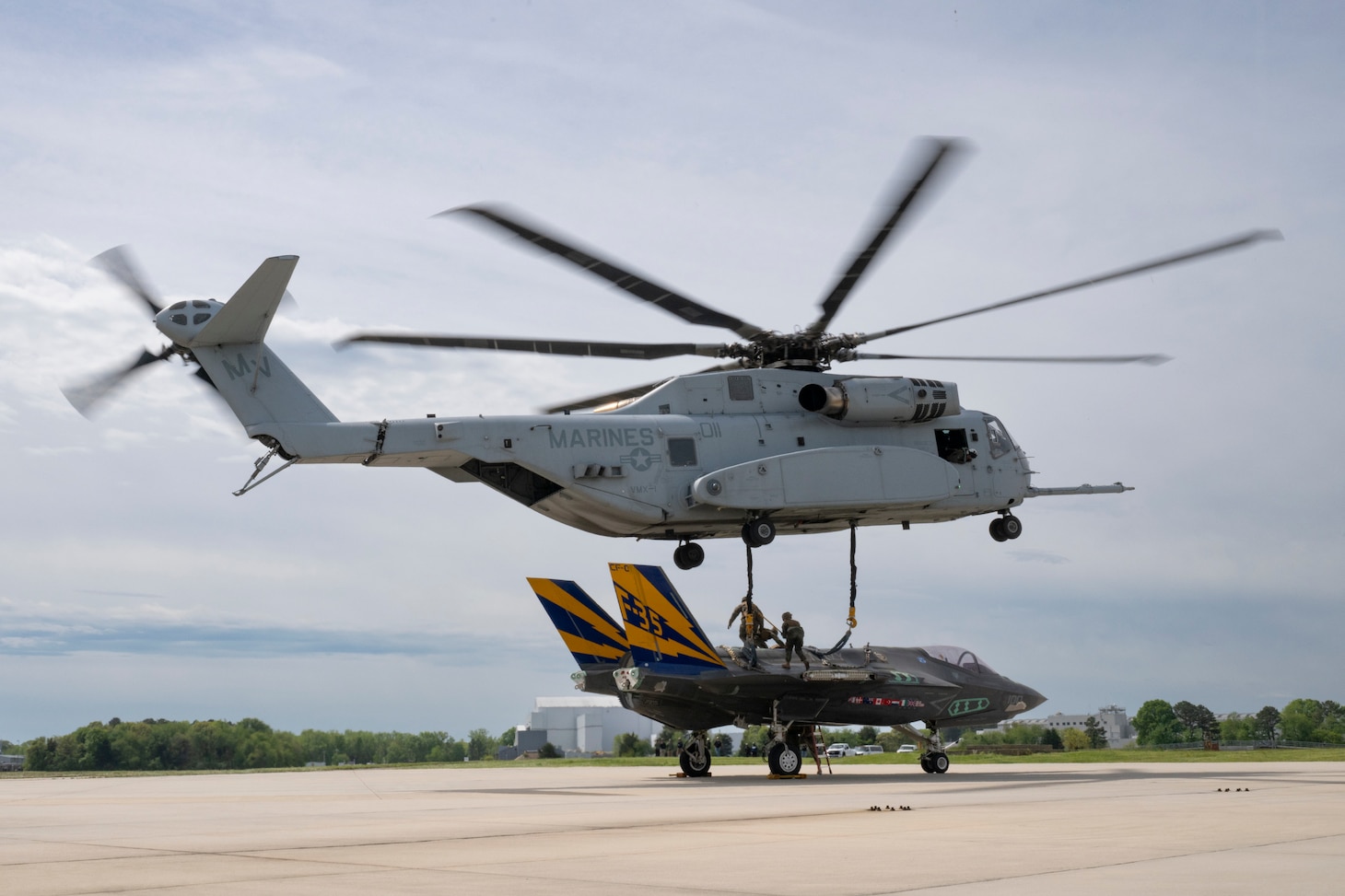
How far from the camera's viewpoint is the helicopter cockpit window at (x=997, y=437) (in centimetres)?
2227

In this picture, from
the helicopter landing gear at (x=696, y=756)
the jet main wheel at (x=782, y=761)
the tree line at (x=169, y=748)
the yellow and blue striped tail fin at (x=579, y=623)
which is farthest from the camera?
the tree line at (x=169, y=748)

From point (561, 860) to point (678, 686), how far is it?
39.8 ft

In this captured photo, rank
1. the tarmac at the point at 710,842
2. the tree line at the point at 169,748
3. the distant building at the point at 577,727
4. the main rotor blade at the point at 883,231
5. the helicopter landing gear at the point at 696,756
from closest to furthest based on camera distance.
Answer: the tarmac at the point at 710,842 < the main rotor blade at the point at 883,231 < the helicopter landing gear at the point at 696,756 < the tree line at the point at 169,748 < the distant building at the point at 577,727

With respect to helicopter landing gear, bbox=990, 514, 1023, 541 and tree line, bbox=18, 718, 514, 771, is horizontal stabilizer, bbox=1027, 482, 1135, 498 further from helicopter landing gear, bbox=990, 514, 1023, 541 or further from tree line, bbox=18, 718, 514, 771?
tree line, bbox=18, 718, 514, 771

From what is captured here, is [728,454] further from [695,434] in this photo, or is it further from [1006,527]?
[1006,527]

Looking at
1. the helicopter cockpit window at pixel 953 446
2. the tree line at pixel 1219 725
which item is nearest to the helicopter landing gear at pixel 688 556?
the helicopter cockpit window at pixel 953 446

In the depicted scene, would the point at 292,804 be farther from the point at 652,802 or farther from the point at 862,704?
the point at 862,704

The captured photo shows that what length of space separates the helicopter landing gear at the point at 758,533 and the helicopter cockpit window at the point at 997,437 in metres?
4.60

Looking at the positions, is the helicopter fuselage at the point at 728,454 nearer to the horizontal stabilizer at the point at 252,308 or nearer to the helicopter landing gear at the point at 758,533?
the helicopter landing gear at the point at 758,533

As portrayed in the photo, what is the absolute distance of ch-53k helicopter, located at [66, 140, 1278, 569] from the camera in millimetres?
17891

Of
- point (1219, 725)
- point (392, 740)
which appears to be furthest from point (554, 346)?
point (1219, 725)

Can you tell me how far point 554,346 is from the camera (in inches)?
754

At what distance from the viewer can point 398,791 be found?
64.7ft

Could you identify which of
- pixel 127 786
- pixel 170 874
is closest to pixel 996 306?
pixel 170 874
